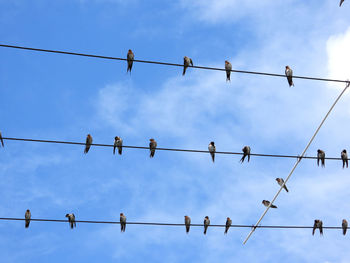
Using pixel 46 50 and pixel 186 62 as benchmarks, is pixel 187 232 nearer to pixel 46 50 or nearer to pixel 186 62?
pixel 186 62

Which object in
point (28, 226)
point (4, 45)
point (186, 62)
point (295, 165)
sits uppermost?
point (186, 62)

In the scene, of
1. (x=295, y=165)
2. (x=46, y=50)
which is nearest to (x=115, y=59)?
(x=46, y=50)

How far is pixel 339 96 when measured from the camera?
13.4 meters

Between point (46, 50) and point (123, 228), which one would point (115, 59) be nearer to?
point (46, 50)

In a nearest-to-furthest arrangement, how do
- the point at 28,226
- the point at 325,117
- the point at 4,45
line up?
the point at 4,45 → the point at 325,117 → the point at 28,226

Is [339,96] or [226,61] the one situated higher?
[226,61]

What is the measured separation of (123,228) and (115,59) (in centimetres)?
625

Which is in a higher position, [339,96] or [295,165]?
[339,96]

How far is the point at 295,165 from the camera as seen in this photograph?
43.9 feet

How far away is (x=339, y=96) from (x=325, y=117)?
0.54 meters

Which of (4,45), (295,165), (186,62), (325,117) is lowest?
(295,165)

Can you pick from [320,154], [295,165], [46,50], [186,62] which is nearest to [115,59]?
[46,50]

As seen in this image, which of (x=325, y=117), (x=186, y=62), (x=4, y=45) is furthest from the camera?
(x=186, y=62)

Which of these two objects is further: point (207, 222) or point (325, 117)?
point (207, 222)
